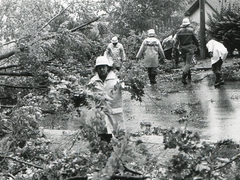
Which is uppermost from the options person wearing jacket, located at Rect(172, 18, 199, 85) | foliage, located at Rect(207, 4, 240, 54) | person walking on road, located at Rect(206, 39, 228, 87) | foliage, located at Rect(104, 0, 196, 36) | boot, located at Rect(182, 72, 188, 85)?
foliage, located at Rect(104, 0, 196, 36)

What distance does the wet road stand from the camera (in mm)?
8109

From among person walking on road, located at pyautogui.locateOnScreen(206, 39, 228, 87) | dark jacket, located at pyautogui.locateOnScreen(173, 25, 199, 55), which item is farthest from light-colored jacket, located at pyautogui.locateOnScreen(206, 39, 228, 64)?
dark jacket, located at pyautogui.locateOnScreen(173, 25, 199, 55)

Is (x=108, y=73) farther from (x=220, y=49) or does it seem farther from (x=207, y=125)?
(x=220, y=49)

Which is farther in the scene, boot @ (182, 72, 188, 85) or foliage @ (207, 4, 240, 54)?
foliage @ (207, 4, 240, 54)

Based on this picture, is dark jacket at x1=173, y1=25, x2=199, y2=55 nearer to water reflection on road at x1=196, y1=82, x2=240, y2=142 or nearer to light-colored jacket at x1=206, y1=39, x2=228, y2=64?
light-colored jacket at x1=206, y1=39, x2=228, y2=64

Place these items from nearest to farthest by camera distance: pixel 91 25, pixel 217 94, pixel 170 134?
pixel 170 134
pixel 91 25
pixel 217 94

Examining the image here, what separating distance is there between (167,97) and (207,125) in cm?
352

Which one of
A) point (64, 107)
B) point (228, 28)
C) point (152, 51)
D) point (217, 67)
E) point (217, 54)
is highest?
point (228, 28)

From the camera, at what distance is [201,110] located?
9961 millimetres


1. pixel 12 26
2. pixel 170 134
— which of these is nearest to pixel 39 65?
pixel 12 26

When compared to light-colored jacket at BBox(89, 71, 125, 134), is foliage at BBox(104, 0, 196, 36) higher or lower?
higher

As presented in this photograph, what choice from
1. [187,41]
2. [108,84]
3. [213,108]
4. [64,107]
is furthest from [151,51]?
[64,107]

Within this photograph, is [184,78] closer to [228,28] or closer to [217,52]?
[217,52]

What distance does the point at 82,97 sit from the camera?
4867 millimetres
